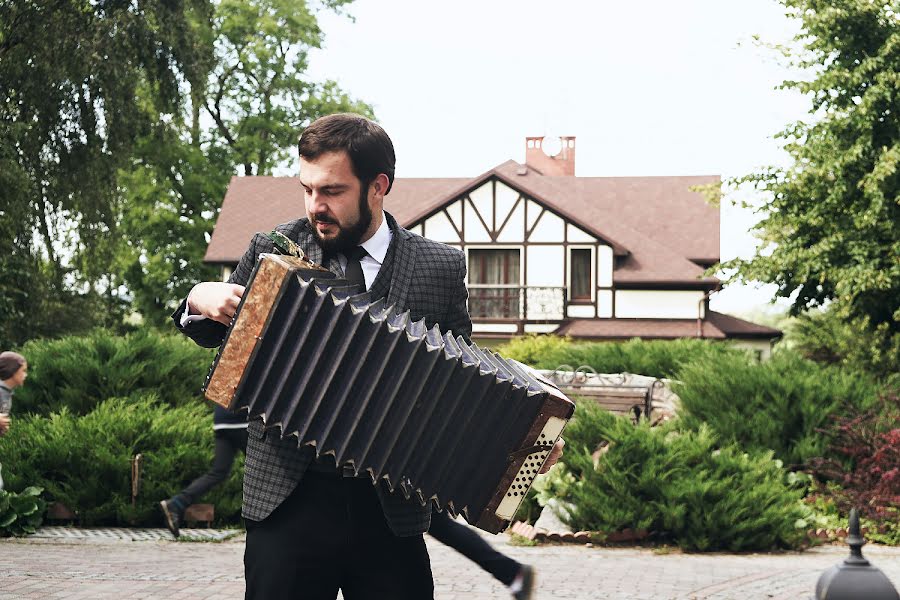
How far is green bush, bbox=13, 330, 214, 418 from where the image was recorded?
13.1 m

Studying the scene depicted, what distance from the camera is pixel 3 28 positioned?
2403 centimetres

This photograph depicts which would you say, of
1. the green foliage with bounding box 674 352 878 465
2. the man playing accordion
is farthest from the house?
the man playing accordion

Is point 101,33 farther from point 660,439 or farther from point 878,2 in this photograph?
point 660,439

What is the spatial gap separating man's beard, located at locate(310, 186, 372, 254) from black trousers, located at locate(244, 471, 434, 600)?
0.68 meters

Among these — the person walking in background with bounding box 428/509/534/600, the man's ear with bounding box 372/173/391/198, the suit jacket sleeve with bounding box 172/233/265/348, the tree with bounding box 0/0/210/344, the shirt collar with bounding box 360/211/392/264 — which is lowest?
the person walking in background with bounding box 428/509/534/600

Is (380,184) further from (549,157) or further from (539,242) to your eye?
(549,157)

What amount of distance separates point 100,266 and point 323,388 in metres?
23.6

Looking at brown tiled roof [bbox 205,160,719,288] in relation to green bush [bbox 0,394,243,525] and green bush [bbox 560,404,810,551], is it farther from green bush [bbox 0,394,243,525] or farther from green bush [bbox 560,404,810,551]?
green bush [bbox 560,404,810,551]

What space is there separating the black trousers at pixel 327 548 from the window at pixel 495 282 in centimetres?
3608

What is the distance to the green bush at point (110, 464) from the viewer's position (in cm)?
1141

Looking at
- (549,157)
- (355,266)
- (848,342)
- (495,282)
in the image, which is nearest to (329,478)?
(355,266)

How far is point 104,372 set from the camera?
13.2 metres

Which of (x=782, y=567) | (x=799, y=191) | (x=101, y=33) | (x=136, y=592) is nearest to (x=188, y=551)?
(x=136, y=592)

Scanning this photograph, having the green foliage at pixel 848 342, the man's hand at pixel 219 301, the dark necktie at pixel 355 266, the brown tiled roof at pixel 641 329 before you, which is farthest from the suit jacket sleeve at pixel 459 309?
the brown tiled roof at pixel 641 329
